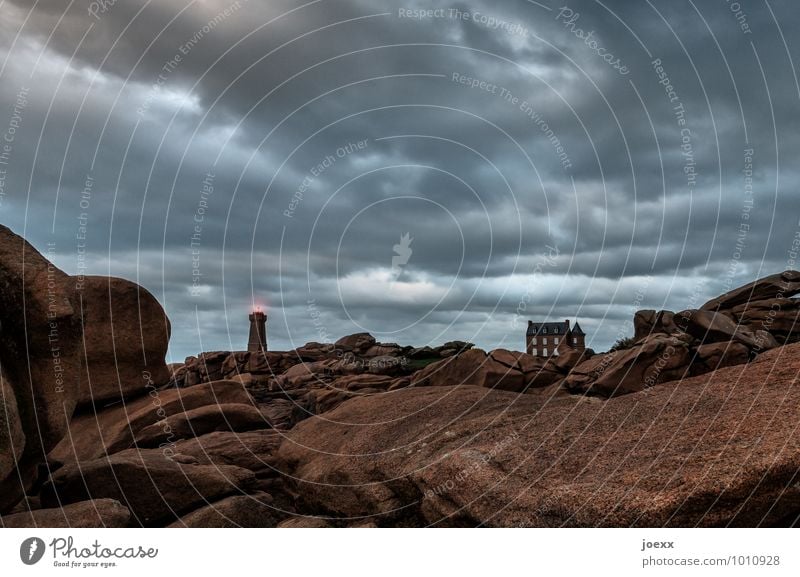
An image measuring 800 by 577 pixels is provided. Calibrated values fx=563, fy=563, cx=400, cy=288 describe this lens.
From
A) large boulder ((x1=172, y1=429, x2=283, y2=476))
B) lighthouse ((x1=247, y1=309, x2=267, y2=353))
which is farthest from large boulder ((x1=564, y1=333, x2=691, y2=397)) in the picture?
lighthouse ((x1=247, y1=309, x2=267, y2=353))

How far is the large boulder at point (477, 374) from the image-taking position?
82.6 ft

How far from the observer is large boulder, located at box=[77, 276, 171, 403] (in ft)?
68.7

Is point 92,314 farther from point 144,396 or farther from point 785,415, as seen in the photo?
point 785,415

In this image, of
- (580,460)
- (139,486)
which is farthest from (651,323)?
(139,486)

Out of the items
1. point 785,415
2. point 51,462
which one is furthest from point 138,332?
point 785,415

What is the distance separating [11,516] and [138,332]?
1227 centimetres

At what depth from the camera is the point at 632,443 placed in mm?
10344

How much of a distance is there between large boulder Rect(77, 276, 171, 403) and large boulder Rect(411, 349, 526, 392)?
11.8 meters

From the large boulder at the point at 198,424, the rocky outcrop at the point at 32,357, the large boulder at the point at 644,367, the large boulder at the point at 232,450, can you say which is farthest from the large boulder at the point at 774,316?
the rocky outcrop at the point at 32,357
